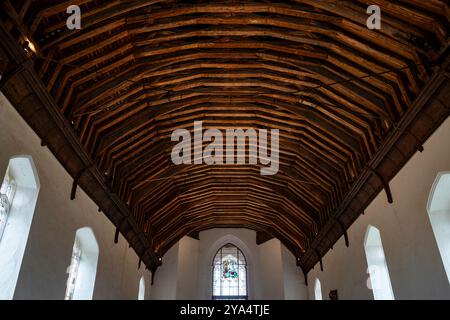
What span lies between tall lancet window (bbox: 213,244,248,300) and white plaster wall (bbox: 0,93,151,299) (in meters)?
9.37

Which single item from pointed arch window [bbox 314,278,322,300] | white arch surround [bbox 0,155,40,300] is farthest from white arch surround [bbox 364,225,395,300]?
white arch surround [bbox 0,155,40,300]

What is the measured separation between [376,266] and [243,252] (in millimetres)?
10588

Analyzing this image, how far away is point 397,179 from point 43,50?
7.37m

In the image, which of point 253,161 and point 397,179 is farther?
point 253,161

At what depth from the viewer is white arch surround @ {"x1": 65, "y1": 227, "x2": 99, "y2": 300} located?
10.2m

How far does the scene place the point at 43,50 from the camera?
6.83 metres

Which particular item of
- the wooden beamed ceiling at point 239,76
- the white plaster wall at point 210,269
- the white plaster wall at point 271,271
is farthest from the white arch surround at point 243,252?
the wooden beamed ceiling at point 239,76

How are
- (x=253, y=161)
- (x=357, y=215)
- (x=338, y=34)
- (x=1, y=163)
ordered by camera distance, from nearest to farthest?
(x=1, y=163)
(x=338, y=34)
(x=357, y=215)
(x=253, y=161)

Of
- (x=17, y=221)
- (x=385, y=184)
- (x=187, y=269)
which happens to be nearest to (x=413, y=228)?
(x=385, y=184)

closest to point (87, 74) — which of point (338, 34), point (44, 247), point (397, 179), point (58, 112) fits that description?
point (58, 112)

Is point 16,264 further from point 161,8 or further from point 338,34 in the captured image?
point 338,34

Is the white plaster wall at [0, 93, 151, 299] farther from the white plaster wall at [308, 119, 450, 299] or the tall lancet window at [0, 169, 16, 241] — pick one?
the white plaster wall at [308, 119, 450, 299]

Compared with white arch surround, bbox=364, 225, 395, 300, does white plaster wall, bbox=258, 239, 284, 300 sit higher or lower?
higher

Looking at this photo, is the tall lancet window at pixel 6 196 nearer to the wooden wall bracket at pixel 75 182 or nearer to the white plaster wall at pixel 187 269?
the wooden wall bracket at pixel 75 182
